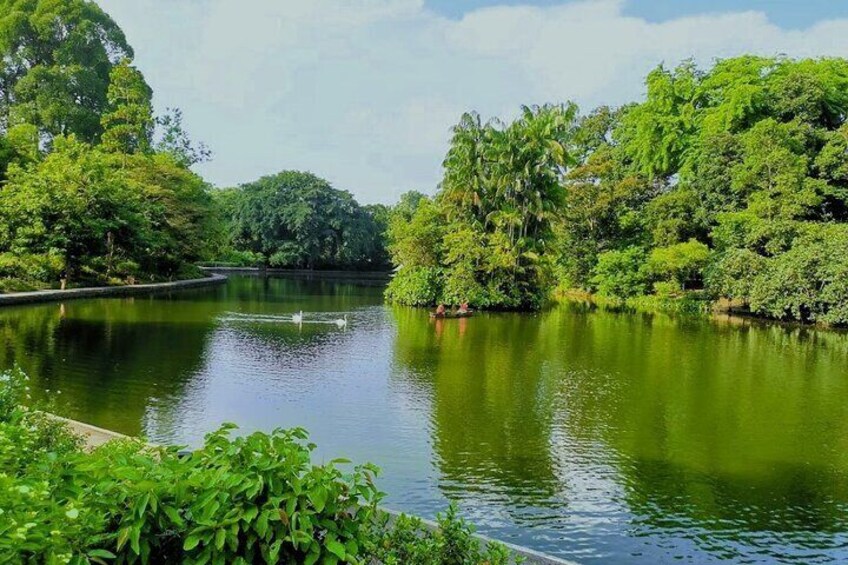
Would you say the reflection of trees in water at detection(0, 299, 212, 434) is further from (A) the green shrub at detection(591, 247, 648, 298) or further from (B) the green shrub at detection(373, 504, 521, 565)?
(A) the green shrub at detection(591, 247, 648, 298)

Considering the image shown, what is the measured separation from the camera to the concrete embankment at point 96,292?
912 inches

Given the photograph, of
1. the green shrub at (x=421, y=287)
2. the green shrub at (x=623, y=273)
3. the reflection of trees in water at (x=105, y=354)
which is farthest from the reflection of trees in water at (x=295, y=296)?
the green shrub at (x=623, y=273)

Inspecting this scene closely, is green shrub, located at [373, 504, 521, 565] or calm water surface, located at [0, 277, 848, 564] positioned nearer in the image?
green shrub, located at [373, 504, 521, 565]

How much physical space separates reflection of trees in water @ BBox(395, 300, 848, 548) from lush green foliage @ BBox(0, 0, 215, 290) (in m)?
16.6

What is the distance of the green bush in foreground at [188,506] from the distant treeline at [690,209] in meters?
28.6

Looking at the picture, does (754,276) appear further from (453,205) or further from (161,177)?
(161,177)

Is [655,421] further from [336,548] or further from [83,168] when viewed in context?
[83,168]

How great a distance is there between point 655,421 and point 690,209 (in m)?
31.5

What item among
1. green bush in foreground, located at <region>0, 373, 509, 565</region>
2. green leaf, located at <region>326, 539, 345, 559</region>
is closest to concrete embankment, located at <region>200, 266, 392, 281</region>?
green bush in foreground, located at <region>0, 373, 509, 565</region>

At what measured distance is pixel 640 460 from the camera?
31.0 feet

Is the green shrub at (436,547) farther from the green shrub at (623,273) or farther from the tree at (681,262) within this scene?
the green shrub at (623,273)

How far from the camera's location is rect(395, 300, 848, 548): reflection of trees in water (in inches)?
323

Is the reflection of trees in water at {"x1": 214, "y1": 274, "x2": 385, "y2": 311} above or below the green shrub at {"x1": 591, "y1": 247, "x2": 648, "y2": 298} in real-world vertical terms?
below

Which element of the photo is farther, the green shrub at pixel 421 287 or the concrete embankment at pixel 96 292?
the green shrub at pixel 421 287
